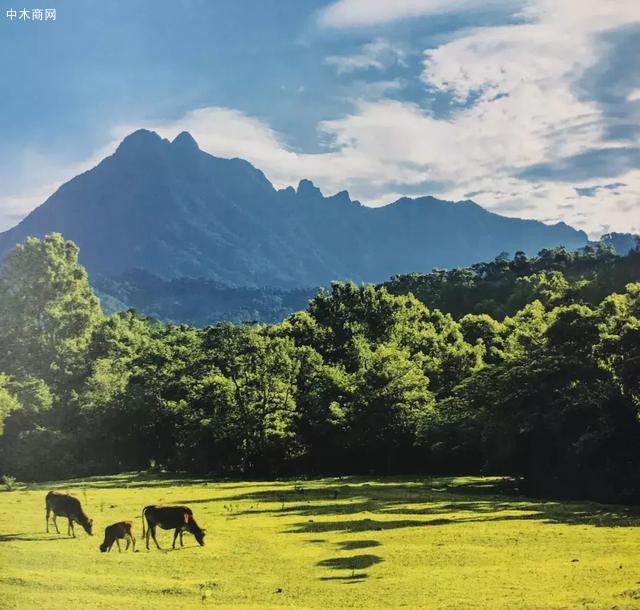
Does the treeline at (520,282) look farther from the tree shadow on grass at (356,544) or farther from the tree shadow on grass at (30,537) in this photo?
the tree shadow on grass at (30,537)

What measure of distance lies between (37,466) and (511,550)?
45.5 m

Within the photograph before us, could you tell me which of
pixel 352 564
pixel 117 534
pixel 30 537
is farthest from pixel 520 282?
pixel 117 534

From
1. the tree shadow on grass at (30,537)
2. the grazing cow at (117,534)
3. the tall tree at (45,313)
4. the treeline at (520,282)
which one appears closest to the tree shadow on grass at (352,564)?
the grazing cow at (117,534)

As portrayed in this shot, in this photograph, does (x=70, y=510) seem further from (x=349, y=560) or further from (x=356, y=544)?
(x=349, y=560)

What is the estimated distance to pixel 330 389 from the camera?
47.5 meters

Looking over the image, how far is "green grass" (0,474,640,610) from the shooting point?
12617 millimetres

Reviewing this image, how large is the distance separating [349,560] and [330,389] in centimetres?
3197

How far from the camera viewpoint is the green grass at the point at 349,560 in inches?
497

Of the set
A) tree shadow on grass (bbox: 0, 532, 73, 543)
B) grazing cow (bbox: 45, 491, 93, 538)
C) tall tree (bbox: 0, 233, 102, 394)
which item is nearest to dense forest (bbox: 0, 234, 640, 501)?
tall tree (bbox: 0, 233, 102, 394)

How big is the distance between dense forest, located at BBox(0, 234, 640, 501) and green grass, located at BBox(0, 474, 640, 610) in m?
6.51

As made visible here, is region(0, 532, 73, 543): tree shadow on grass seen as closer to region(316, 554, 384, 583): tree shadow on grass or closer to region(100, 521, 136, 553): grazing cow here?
region(100, 521, 136, 553): grazing cow

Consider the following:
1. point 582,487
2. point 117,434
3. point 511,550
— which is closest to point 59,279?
point 117,434

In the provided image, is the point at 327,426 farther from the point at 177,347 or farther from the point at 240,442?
Result: the point at 177,347

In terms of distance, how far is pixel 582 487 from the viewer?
2862cm
